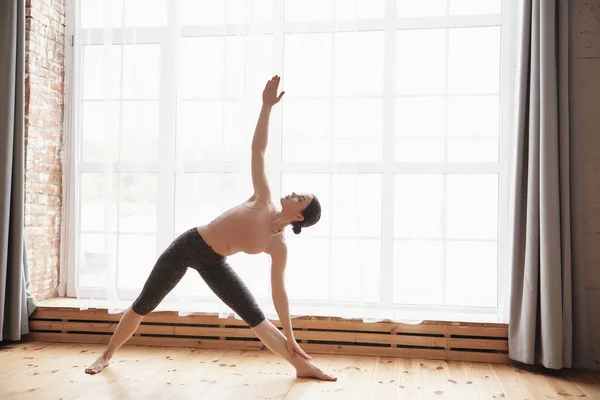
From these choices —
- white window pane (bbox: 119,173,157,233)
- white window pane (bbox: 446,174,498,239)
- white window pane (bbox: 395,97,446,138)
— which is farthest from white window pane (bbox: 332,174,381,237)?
white window pane (bbox: 119,173,157,233)

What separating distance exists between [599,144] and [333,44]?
160cm

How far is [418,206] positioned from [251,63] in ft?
4.32

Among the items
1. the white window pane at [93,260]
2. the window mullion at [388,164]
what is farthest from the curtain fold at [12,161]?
the window mullion at [388,164]

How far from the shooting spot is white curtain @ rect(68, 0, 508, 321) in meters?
3.55

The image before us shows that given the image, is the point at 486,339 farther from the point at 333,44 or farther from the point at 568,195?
the point at 333,44

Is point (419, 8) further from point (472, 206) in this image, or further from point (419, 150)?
point (472, 206)

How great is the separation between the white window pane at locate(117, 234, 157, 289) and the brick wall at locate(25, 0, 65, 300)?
1.70ft

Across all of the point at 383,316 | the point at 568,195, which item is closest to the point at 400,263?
the point at 383,316

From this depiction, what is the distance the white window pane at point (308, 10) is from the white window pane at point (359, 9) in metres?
0.06

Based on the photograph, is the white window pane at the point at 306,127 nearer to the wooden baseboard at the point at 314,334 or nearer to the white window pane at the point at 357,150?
the white window pane at the point at 357,150

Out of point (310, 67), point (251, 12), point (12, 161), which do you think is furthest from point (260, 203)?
point (12, 161)

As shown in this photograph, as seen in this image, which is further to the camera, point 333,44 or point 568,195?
point 333,44

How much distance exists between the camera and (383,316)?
3498 mm

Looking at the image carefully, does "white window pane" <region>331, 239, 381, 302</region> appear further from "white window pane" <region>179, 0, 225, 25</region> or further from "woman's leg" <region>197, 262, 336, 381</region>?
"white window pane" <region>179, 0, 225, 25</region>
